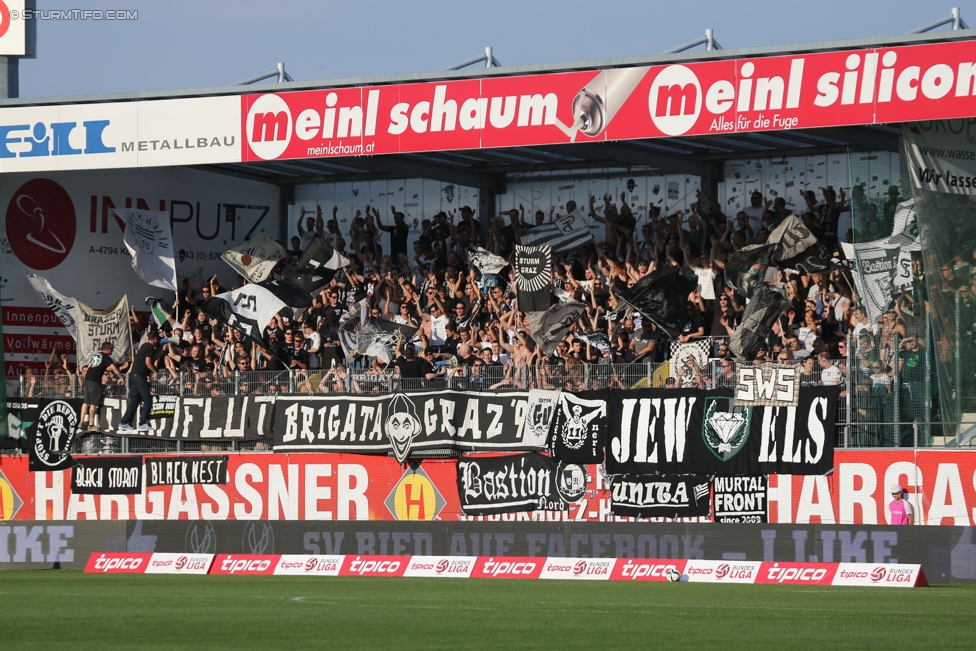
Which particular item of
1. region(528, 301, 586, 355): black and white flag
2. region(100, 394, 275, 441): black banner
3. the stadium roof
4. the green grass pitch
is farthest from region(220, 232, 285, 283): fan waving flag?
the green grass pitch

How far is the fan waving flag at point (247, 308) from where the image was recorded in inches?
1206

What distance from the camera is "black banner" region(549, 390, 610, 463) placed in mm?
25328

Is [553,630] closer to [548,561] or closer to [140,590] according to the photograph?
[140,590]

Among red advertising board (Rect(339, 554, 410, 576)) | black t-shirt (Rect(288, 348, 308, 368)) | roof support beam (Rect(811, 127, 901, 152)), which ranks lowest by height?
red advertising board (Rect(339, 554, 410, 576))

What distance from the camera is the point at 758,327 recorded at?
24953 mm

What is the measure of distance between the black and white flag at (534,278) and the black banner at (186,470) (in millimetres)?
6152

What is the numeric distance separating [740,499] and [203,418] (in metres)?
10.0

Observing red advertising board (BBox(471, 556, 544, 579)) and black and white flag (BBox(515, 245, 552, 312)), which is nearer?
red advertising board (BBox(471, 556, 544, 579))

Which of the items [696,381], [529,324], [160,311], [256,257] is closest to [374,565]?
[696,381]

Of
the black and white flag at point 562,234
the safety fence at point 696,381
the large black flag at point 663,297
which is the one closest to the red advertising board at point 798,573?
the safety fence at point 696,381

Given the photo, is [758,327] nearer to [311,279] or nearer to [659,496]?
[659,496]

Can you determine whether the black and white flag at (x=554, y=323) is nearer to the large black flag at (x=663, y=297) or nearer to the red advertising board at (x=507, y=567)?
the large black flag at (x=663, y=297)

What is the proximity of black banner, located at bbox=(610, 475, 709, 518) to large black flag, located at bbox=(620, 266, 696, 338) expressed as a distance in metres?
2.83

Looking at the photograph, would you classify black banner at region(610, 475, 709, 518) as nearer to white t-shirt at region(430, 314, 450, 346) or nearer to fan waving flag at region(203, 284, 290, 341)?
white t-shirt at region(430, 314, 450, 346)
